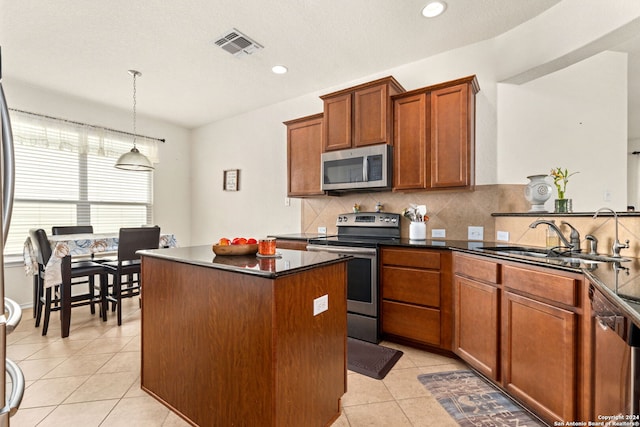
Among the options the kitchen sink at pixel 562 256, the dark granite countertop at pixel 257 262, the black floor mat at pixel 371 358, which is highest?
the dark granite countertop at pixel 257 262

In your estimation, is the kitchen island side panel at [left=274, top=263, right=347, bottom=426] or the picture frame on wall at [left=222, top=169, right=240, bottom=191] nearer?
the kitchen island side panel at [left=274, top=263, right=347, bottom=426]

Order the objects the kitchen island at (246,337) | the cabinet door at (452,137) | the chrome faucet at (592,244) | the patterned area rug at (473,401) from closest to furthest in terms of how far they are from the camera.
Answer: the kitchen island at (246,337) → the patterned area rug at (473,401) → the chrome faucet at (592,244) → the cabinet door at (452,137)

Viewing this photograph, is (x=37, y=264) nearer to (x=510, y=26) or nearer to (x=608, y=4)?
(x=510, y=26)

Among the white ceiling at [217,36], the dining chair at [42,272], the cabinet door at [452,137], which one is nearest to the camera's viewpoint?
the white ceiling at [217,36]

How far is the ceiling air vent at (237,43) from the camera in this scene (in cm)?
263

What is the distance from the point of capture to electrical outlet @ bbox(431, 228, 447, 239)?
2939mm

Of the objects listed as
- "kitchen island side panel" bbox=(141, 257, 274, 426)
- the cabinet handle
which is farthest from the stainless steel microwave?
"kitchen island side panel" bbox=(141, 257, 274, 426)

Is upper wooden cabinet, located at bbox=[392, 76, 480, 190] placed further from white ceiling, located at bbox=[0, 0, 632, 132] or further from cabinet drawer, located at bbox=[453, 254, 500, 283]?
cabinet drawer, located at bbox=[453, 254, 500, 283]

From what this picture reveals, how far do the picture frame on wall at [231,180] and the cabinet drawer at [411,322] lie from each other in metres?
3.00

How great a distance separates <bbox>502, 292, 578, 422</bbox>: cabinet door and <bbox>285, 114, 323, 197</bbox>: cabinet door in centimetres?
215

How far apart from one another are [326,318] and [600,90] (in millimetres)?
2989

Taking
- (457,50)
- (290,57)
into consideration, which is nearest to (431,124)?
(457,50)

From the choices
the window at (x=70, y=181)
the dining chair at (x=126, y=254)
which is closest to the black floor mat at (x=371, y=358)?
the dining chair at (x=126, y=254)

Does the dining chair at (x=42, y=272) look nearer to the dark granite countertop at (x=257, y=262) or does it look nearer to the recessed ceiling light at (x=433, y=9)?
the dark granite countertop at (x=257, y=262)
